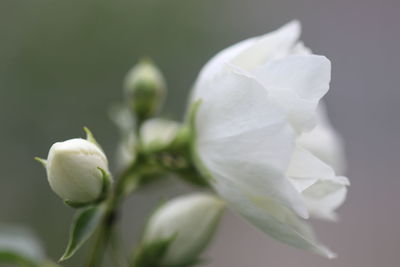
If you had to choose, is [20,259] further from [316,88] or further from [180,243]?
[316,88]

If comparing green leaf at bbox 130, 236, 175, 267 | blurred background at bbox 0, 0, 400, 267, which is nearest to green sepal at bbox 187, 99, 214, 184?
green leaf at bbox 130, 236, 175, 267

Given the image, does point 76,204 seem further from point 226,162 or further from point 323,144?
point 323,144

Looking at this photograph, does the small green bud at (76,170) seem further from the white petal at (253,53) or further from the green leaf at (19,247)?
the green leaf at (19,247)

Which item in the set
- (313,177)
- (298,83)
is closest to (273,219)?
(313,177)

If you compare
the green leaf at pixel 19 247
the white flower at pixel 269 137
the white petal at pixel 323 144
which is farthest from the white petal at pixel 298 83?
the green leaf at pixel 19 247

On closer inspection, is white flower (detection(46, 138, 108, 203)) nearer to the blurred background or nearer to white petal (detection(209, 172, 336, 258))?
white petal (detection(209, 172, 336, 258))

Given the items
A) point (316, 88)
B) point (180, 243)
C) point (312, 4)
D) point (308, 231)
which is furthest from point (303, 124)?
point (312, 4)
